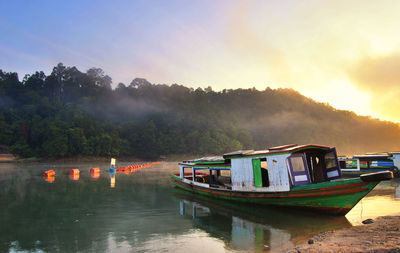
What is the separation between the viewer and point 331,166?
1870cm

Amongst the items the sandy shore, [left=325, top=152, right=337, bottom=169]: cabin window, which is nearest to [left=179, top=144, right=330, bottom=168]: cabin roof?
[left=325, top=152, right=337, bottom=169]: cabin window

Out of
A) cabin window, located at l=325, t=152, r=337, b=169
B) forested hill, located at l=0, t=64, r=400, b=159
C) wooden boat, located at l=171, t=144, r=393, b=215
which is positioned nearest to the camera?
wooden boat, located at l=171, t=144, r=393, b=215

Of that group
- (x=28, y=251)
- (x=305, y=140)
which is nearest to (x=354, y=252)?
(x=28, y=251)

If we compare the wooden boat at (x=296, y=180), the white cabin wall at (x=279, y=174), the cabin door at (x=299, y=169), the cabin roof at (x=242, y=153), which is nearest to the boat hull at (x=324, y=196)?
the wooden boat at (x=296, y=180)

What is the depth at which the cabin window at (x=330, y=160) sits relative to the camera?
→ 60.6 ft

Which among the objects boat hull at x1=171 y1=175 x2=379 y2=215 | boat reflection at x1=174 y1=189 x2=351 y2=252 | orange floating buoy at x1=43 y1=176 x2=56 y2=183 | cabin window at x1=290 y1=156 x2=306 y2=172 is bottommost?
boat reflection at x1=174 y1=189 x2=351 y2=252

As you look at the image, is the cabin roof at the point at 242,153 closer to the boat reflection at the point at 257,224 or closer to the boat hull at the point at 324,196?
the boat hull at the point at 324,196

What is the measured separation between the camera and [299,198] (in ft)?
52.7

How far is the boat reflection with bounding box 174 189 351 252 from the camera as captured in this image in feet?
38.9

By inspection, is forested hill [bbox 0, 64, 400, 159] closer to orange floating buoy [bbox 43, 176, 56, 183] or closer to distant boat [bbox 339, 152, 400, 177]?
orange floating buoy [bbox 43, 176, 56, 183]

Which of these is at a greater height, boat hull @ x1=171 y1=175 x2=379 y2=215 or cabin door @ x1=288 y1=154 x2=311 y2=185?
cabin door @ x1=288 y1=154 x2=311 y2=185

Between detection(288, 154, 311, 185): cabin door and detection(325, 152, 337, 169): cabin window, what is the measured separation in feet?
7.42

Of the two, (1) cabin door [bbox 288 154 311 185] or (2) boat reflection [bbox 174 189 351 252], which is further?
(1) cabin door [bbox 288 154 311 185]

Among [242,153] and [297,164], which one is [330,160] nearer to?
[297,164]
